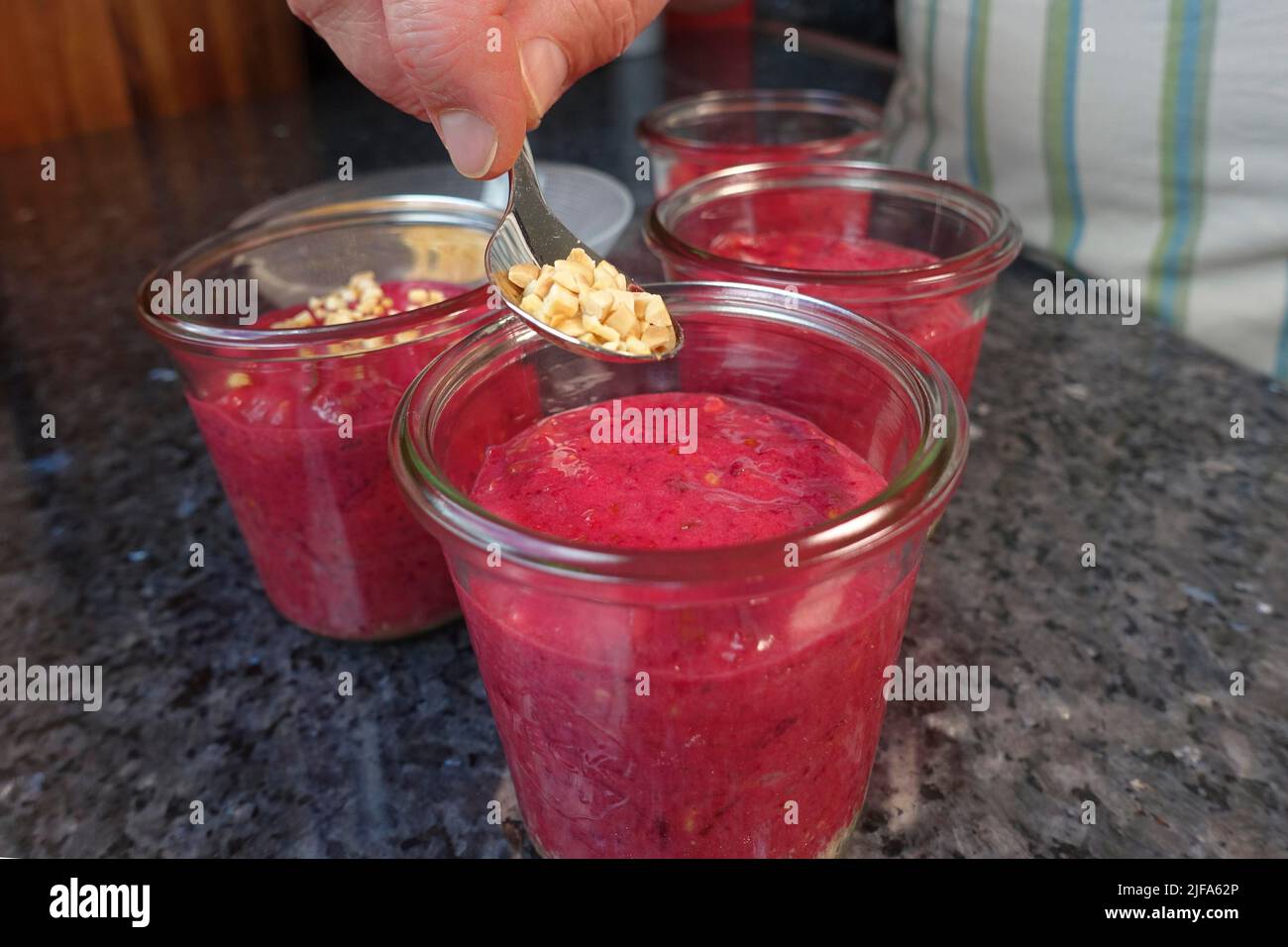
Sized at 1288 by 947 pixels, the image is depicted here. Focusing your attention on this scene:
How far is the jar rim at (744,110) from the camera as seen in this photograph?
140 centimetres

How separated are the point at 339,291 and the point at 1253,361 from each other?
1.24 meters

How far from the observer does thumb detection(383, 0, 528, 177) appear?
2.25 ft

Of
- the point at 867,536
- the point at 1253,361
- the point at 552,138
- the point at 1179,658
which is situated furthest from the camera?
the point at 552,138

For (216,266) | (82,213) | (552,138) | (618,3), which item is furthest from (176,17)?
(618,3)

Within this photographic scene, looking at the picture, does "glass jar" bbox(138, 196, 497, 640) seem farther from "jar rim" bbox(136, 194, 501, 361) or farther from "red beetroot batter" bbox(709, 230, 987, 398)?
"red beetroot batter" bbox(709, 230, 987, 398)

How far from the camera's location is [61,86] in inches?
99.9

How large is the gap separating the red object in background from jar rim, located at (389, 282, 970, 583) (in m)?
2.74

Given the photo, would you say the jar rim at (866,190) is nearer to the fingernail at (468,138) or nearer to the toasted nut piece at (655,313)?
the toasted nut piece at (655,313)

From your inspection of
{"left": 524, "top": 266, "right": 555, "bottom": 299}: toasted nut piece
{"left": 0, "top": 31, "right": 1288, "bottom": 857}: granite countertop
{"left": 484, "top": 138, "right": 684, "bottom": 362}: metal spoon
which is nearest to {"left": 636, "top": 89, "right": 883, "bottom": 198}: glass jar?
{"left": 0, "top": 31, "right": 1288, "bottom": 857}: granite countertop

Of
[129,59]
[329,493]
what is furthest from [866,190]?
[129,59]

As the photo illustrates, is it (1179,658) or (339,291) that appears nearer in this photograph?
(1179,658)

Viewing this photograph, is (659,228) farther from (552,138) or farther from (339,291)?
(552,138)

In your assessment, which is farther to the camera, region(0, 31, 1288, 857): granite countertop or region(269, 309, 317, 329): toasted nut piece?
region(269, 309, 317, 329): toasted nut piece

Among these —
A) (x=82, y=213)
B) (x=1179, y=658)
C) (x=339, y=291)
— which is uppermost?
(x=339, y=291)
